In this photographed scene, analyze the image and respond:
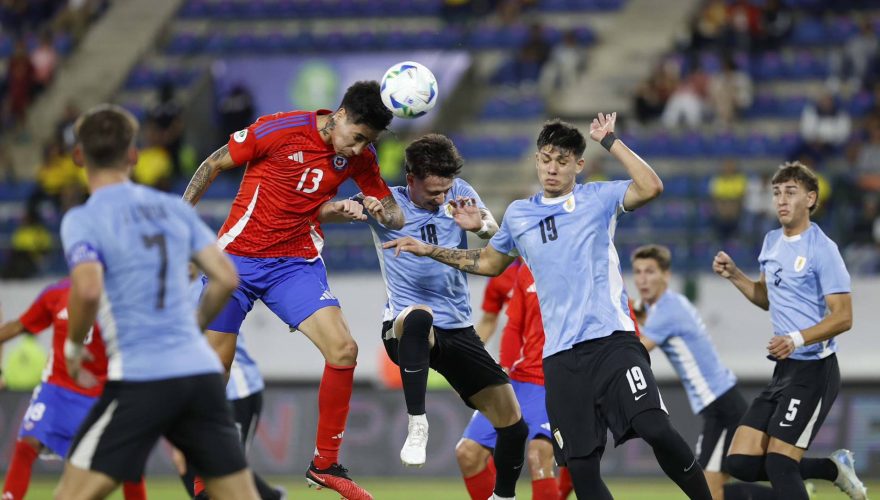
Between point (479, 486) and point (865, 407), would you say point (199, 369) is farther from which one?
point (865, 407)

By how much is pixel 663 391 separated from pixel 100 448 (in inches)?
356

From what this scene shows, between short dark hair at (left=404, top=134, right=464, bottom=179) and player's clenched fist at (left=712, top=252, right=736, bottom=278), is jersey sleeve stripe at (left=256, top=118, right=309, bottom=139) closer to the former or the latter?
short dark hair at (left=404, top=134, right=464, bottom=179)

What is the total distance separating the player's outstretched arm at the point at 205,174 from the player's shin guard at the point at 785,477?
3.88m

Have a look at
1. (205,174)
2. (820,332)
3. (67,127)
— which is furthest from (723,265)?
(67,127)

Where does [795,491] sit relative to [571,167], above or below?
below

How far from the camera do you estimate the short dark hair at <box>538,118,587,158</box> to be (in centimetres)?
759

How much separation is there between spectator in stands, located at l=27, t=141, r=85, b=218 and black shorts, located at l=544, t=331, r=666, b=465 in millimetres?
13768

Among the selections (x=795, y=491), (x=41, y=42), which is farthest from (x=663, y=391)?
(x=41, y=42)

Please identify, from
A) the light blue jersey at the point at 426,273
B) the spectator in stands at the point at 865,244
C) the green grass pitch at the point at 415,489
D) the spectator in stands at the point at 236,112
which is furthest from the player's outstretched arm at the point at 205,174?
the spectator in stands at the point at 236,112

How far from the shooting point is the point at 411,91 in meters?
8.16

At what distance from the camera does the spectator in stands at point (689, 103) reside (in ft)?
66.6

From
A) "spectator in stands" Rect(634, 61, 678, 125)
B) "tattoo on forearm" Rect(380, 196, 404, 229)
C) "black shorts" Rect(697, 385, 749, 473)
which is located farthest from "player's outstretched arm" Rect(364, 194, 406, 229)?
"spectator in stands" Rect(634, 61, 678, 125)

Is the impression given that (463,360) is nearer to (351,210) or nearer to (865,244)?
(351,210)

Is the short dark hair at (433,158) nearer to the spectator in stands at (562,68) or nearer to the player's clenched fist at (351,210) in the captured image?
the player's clenched fist at (351,210)
